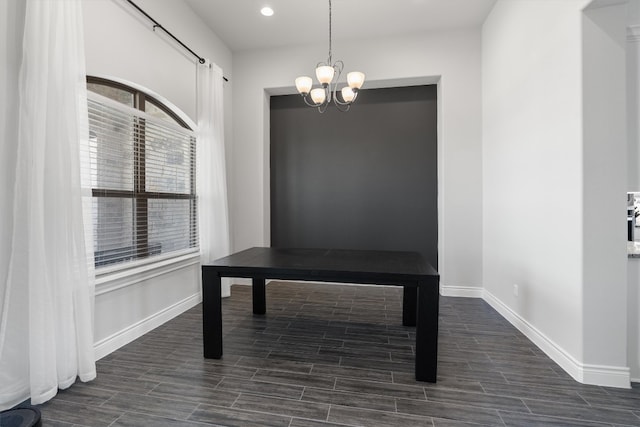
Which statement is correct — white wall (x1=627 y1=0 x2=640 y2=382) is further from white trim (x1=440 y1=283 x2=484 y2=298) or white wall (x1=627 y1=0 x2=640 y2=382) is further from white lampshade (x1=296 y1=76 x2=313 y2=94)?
white lampshade (x1=296 y1=76 x2=313 y2=94)

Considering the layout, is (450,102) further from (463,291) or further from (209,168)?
(209,168)

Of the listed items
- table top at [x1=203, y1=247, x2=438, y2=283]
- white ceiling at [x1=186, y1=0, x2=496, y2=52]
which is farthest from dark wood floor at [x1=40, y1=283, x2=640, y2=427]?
white ceiling at [x1=186, y1=0, x2=496, y2=52]

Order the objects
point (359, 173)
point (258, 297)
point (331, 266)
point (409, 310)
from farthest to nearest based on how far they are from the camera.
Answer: point (359, 173), point (258, 297), point (409, 310), point (331, 266)

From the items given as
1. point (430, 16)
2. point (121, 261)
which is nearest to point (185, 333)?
point (121, 261)

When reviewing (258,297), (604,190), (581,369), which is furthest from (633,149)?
(258,297)

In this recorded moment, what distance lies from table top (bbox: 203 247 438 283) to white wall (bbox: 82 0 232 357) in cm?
92

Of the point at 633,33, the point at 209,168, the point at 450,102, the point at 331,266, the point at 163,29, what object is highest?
the point at 163,29

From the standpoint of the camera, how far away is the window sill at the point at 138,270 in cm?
242

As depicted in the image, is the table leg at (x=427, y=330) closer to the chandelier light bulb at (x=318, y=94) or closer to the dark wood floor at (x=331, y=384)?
the dark wood floor at (x=331, y=384)

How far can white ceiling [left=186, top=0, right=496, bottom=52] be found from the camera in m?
3.40

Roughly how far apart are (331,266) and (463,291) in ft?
8.35

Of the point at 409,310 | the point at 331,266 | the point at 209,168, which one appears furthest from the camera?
the point at 209,168

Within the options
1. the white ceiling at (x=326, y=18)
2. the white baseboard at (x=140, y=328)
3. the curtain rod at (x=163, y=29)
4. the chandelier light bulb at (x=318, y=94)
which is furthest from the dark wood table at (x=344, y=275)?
the white ceiling at (x=326, y=18)

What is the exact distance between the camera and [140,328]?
9.01 feet
